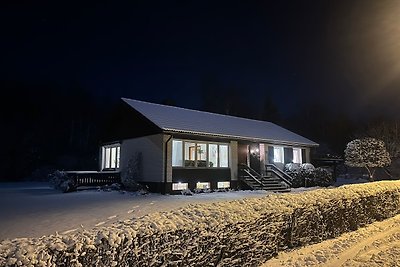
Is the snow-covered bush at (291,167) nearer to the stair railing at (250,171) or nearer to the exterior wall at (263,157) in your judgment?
the exterior wall at (263,157)

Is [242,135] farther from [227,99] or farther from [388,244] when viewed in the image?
[227,99]

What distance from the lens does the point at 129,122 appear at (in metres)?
20.7

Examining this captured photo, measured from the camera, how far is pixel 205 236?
429 cm

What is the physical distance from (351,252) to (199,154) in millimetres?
13289

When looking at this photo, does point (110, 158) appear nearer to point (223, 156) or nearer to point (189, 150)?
point (189, 150)

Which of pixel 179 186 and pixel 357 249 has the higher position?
pixel 179 186

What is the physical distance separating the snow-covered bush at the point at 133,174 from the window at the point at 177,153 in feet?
7.78

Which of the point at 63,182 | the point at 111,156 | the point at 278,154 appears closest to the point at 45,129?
the point at 111,156

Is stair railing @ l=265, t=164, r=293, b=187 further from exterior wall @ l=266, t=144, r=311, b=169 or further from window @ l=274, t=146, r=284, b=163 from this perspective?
window @ l=274, t=146, r=284, b=163

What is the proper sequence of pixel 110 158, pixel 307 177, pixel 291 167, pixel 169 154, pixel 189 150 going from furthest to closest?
pixel 291 167
pixel 110 158
pixel 307 177
pixel 189 150
pixel 169 154

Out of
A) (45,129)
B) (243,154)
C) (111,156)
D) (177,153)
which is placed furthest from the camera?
(45,129)

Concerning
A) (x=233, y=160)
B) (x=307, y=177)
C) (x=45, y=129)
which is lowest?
(x=307, y=177)

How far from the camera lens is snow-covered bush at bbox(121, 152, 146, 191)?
18.1m

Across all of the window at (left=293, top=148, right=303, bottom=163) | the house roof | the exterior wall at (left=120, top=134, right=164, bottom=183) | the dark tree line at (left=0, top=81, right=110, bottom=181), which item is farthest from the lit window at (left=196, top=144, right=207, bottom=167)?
the dark tree line at (left=0, top=81, right=110, bottom=181)
